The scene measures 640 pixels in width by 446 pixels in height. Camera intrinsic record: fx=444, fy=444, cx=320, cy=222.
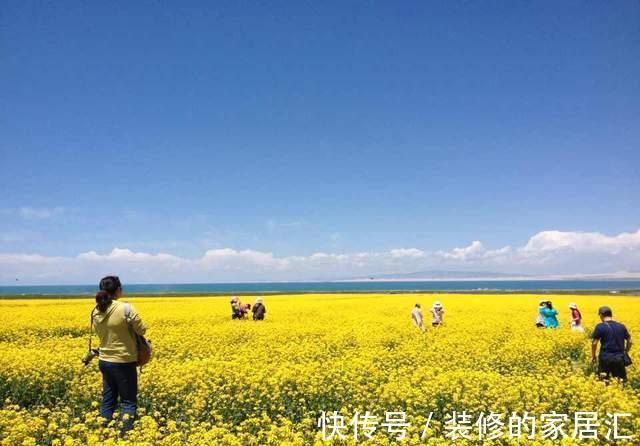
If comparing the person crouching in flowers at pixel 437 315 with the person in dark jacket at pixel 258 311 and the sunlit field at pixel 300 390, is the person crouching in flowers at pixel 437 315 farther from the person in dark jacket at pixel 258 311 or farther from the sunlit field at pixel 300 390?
the person in dark jacket at pixel 258 311

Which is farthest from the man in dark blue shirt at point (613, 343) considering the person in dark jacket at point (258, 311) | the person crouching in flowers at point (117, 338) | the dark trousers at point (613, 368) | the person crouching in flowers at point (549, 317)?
the person in dark jacket at point (258, 311)

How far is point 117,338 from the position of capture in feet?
20.4

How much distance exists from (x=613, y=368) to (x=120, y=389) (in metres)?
8.70

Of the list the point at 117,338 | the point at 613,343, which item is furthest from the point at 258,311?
the point at 613,343

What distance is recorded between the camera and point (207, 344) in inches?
539

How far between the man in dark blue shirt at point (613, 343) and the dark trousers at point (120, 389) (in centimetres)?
821

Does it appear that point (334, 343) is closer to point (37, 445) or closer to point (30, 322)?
point (37, 445)

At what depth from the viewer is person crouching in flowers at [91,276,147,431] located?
620cm

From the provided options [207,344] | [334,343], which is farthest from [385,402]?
[207,344]

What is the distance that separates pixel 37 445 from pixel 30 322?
1623 centimetres

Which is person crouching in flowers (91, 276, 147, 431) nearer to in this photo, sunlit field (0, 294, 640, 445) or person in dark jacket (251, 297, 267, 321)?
sunlit field (0, 294, 640, 445)

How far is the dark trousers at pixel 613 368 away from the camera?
838 cm

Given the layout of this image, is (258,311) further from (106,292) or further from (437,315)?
(106,292)

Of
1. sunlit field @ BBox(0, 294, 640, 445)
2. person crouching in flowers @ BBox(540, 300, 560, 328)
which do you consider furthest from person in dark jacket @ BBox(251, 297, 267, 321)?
person crouching in flowers @ BBox(540, 300, 560, 328)
